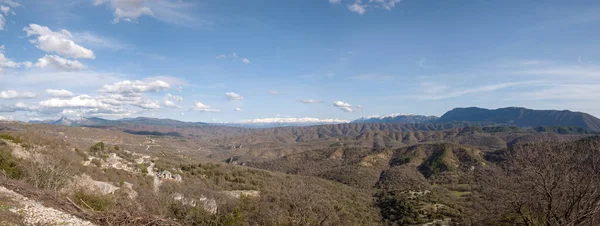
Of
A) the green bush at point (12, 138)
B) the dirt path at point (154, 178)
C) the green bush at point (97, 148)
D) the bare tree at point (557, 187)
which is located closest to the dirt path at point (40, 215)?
the bare tree at point (557, 187)

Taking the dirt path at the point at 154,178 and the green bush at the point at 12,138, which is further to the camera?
the dirt path at the point at 154,178

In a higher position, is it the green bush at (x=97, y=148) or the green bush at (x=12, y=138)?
the green bush at (x=12, y=138)

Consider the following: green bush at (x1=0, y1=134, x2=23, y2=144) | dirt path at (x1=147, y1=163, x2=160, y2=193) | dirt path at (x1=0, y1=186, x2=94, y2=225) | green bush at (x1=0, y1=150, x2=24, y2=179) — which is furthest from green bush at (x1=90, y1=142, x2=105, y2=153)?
dirt path at (x1=0, y1=186, x2=94, y2=225)

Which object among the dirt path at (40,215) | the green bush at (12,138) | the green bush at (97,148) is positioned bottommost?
the green bush at (97,148)

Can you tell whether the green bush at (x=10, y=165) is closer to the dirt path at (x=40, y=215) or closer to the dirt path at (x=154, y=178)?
the dirt path at (x=154, y=178)

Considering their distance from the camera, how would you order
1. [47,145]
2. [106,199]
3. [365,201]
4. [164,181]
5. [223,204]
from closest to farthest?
[106,199], [223,204], [47,145], [164,181], [365,201]

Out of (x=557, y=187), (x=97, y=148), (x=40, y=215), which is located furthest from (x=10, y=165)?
(x=557, y=187)

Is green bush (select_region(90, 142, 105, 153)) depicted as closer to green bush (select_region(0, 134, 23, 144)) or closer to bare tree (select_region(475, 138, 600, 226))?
green bush (select_region(0, 134, 23, 144))

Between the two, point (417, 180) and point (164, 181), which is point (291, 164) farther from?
point (164, 181)

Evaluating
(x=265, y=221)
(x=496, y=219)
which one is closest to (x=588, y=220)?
(x=496, y=219)
